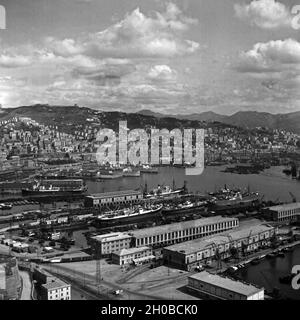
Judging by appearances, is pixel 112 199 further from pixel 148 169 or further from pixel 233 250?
pixel 148 169

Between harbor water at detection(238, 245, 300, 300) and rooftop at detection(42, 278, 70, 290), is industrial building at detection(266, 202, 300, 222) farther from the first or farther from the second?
rooftop at detection(42, 278, 70, 290)

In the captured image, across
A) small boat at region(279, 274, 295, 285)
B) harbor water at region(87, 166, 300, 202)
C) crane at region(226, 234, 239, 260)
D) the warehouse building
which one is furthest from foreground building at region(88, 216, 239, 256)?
harbor water at region(87, 166, 300, 202)

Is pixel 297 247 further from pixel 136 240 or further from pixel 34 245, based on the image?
pixel 34 245

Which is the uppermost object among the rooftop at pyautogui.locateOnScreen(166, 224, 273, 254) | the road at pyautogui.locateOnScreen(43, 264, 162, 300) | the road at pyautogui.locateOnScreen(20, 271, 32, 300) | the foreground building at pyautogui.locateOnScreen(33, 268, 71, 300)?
the rooftop at pyautogui.locateOnScreen(166, 224, 273, 254)

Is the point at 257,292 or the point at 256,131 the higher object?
the point at 256,131

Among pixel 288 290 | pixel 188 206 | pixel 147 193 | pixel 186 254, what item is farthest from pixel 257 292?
pixel 147 193
